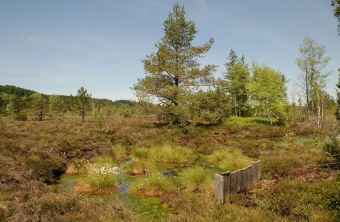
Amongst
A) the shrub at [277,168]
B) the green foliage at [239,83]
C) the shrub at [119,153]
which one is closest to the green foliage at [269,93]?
the green foliage at [239,83]

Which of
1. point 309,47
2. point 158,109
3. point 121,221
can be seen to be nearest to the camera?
point 121,221

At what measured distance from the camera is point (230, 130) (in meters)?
34.2

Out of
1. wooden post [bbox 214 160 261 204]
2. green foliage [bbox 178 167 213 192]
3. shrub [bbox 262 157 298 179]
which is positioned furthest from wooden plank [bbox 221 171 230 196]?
shrub [bbox 262 157 298 179]

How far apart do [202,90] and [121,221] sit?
24.1 meters

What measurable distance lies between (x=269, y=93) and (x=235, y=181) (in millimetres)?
38666

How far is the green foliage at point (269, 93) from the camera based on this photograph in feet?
147

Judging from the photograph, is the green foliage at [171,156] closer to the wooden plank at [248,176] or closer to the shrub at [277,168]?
the shrub at [277,168]

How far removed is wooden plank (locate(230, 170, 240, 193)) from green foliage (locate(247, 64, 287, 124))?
37285 millimetres

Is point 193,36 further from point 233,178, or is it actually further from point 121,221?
point 121,221

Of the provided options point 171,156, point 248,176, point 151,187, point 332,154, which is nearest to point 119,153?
point 171,156

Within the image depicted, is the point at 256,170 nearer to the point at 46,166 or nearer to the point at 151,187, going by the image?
the point at 151,187

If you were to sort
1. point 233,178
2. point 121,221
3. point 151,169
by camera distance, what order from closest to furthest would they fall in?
point 121,221 < point 233,178 < point 151,169

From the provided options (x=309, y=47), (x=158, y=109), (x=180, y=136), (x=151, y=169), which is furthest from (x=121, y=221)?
(x=309, y=47)

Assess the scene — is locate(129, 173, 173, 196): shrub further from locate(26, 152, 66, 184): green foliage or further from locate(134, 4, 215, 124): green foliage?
locate(134, 4, 215, 124): green foliage
